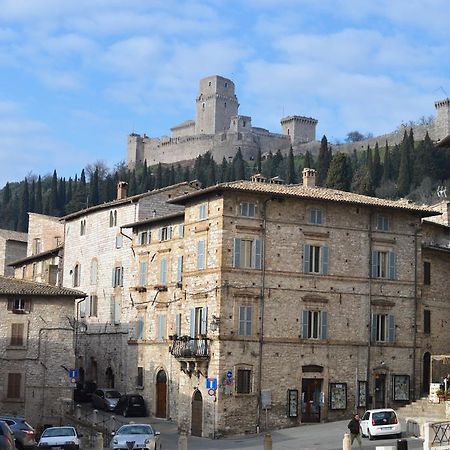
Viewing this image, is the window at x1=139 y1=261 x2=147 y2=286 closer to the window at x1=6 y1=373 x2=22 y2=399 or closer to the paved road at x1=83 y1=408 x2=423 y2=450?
the window at x1=6 y1=373 x2=22 y2=399

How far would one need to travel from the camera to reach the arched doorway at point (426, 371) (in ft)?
170

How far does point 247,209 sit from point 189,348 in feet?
25.0

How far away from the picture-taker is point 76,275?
66.7 metres

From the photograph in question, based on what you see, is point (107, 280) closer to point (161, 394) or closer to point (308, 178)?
point (161, 394)

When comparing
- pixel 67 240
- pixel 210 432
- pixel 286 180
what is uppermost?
pixel 286 180

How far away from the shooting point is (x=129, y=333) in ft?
191

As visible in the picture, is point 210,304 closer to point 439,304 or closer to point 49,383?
point 49,383

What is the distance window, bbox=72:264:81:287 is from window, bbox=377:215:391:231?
24677 millimetres

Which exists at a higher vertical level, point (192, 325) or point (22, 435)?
point (192, 325)

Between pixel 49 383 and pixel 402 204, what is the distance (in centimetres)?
2132

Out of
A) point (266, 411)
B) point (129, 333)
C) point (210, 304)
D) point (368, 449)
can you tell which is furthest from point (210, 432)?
point (129, 333)

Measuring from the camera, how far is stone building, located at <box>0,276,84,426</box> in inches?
1981

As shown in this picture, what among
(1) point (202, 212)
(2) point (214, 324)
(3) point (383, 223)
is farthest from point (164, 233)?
(3) point (383, 223)

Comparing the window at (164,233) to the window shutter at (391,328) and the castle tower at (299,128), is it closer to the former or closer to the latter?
the window shutter at (391,328)
